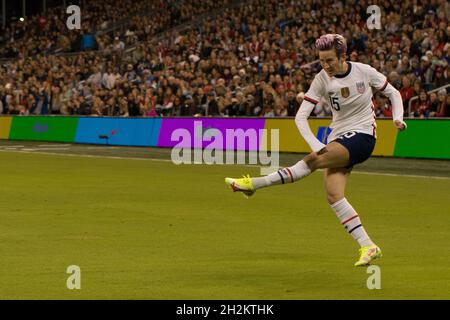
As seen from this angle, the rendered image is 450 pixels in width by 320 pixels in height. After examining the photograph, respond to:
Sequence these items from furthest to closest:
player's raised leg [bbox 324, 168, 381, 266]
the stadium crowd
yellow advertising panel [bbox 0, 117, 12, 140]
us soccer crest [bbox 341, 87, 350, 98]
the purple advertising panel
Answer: yellow advertising panel [bbox 0, 117, 12, 140] < the purple advertising panel < the stadium crowd < us soccer crest [bbox 341, 87, 350, 98] < player's raised leg [bbox 324, 168, 381, 266]

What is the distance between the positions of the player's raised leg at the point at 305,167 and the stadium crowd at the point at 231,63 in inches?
545

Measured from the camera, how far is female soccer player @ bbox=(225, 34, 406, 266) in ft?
34.8

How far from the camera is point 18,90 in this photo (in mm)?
45750

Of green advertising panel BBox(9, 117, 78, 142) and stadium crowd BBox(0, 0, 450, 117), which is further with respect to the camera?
green advertising panel BBox(9, 117, 78, 142)

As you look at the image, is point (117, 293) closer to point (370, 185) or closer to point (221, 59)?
point (370, 185)

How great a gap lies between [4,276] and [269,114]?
2192 centimetres

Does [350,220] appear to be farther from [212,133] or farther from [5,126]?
[5,126]

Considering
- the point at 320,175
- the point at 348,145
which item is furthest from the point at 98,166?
the point at 348,145

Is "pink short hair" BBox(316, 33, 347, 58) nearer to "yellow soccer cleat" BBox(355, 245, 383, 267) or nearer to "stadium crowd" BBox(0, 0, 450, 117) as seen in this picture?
"yellow soccer cleat" BBox(355, 245, 383, 267)

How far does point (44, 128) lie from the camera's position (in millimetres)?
39125

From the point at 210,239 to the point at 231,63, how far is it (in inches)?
955

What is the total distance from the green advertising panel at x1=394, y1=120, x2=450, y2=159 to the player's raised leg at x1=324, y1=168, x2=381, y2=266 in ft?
50.8

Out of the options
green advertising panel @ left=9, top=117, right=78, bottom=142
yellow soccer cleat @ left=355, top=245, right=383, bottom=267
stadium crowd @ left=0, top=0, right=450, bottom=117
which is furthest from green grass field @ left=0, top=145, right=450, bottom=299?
green advertising panel @ left=9, top=117, right=78, bottom=142

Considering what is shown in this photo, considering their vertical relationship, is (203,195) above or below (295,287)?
above
